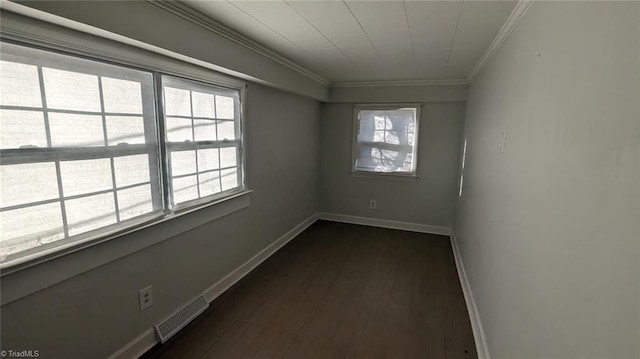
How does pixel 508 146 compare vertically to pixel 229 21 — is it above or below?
below

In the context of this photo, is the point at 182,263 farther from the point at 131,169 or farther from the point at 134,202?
the point at 131,169

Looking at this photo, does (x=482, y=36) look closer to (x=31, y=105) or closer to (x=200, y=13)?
(x=200, y=13)

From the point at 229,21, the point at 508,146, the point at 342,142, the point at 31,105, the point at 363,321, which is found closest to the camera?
the point at 31,105

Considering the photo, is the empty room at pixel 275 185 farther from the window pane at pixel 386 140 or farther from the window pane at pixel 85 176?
the window pane at pixel 386 140

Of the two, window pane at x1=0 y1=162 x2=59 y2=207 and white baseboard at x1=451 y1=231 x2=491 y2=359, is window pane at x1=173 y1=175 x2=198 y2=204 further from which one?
white baseboard at x1=451 y1=231 x2=491 y2=359

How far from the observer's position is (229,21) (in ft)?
6.44

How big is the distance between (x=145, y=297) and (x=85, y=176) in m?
0.87

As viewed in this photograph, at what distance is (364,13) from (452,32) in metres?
0.74

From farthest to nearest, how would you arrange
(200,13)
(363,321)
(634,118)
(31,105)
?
(363,321), (200,13), (31,105), (634,118)

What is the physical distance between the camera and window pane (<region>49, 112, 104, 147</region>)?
54.9 inches

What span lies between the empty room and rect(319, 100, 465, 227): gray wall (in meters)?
0.82

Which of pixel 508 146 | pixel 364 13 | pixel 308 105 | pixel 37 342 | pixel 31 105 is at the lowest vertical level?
pixel 37 342

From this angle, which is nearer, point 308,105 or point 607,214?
point 607,214

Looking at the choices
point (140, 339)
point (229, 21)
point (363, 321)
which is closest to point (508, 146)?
point (363, 321)
